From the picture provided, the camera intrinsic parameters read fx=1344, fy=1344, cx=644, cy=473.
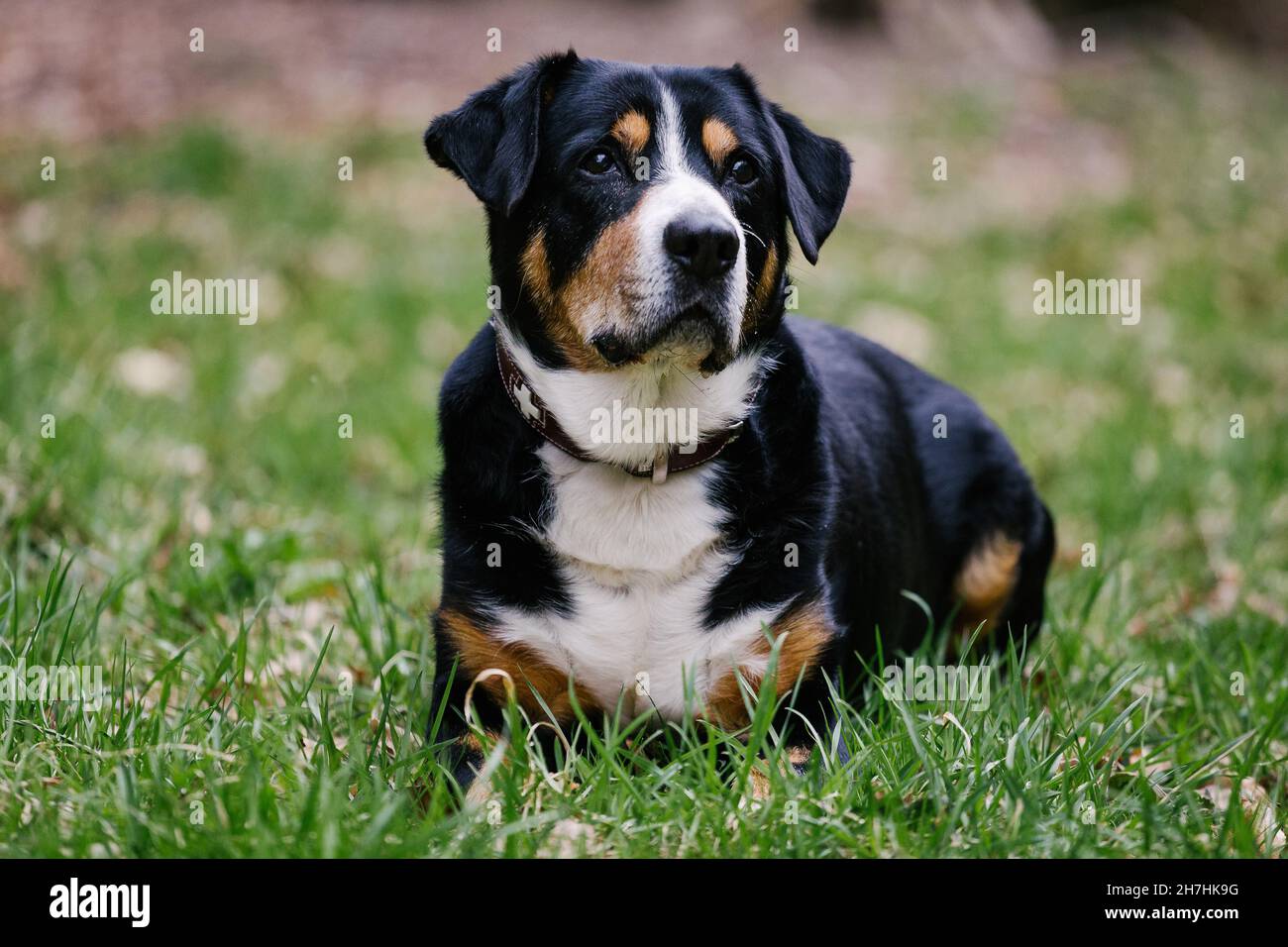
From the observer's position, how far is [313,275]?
7.33 m

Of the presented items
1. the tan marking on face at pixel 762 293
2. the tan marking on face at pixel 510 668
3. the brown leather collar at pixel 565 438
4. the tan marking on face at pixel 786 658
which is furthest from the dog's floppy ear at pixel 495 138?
the tan marking on face at pixel 786 658

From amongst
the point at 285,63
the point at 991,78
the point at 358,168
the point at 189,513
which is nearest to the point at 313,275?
the point at 358,168

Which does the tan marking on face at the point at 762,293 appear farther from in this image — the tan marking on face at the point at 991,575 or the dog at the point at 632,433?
the tan marking on face at the point at 991,575

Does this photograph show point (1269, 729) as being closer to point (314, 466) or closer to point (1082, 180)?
point (314, 466)

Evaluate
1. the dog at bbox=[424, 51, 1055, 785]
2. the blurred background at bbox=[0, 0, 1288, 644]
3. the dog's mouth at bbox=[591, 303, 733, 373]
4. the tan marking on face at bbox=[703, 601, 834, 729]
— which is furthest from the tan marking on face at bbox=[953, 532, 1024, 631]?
the dog's mouth at bbox=[591, 303, 733, 373]

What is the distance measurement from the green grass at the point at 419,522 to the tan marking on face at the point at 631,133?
1.26m

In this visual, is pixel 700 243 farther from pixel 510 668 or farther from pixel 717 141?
pixel 510 668

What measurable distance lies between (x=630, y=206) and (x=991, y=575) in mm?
1773

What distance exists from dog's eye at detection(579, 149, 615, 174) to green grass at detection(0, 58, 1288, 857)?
122 cm

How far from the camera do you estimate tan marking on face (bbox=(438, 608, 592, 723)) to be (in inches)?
114

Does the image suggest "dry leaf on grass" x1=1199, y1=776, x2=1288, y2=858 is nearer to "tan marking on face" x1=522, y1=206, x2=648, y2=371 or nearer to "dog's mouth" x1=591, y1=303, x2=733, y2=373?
"dog's mouth" x1=591, y1=303, x2=733, y2=373

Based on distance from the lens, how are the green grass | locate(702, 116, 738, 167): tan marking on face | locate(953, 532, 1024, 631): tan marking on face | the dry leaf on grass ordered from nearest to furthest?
the green grass, the dry leaf on grass, locate(702, 116, 738, 167): tan marking on face, locate(953, 532, 1024, 631): tan marking on face

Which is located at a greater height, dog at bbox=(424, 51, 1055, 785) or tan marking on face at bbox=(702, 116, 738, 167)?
tan marking on face at bbox=(702, 116, 738, 167)
